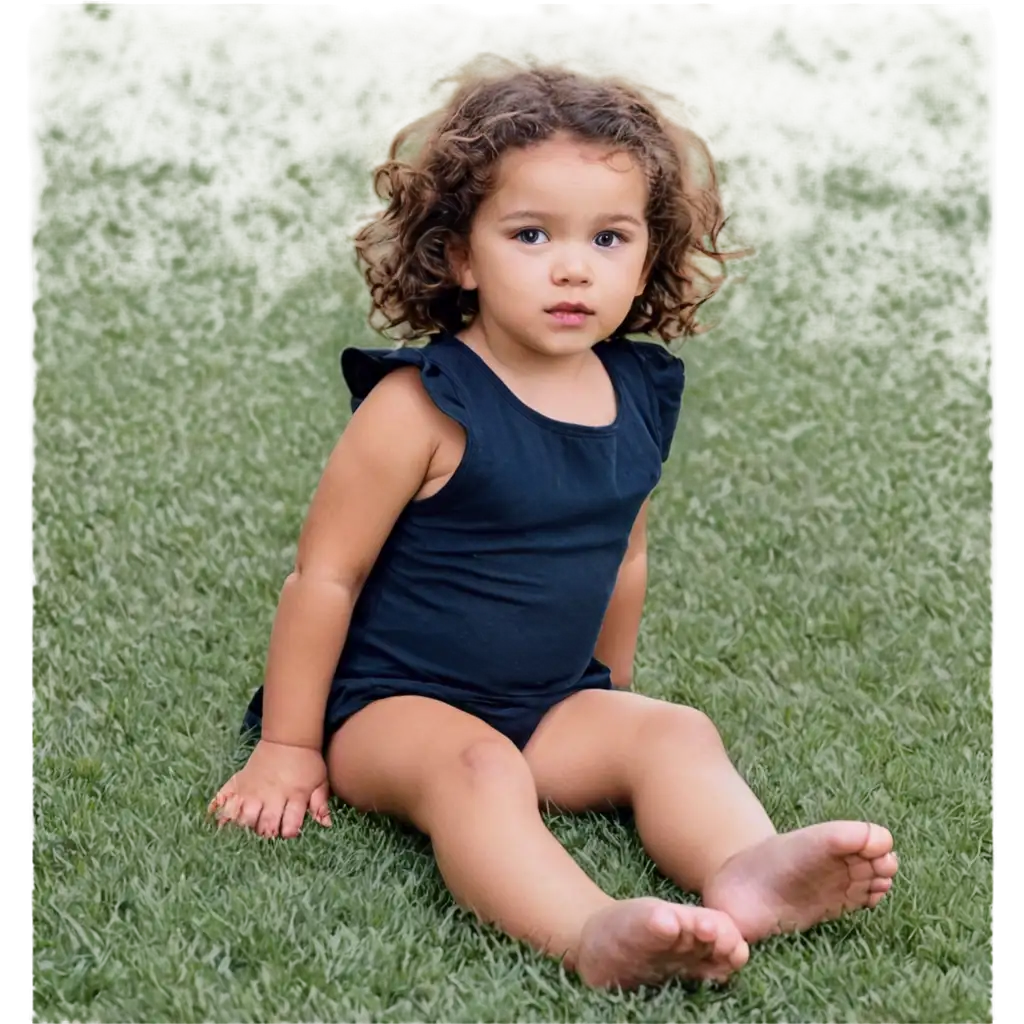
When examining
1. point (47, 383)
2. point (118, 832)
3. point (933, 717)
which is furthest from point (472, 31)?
point (118, 832)

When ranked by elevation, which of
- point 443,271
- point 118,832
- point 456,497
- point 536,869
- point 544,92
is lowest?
point 118,832

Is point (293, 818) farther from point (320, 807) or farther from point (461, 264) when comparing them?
point (461, 264)

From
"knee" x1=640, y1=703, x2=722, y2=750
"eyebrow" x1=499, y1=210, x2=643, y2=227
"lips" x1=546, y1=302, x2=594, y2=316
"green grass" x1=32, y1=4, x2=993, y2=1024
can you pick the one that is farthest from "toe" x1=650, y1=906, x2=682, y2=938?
"eyebrow" x1=499, y1=210, x2=643, y2=227

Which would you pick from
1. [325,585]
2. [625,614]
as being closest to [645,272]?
[625,614]

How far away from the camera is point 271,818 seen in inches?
105

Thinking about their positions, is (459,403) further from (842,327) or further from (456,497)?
(842,327)

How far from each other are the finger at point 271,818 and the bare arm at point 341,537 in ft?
0.32

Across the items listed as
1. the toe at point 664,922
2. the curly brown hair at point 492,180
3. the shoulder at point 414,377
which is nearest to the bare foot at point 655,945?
the toe at point 664,922

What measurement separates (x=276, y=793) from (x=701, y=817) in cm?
64

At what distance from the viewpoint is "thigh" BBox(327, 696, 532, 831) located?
2539 millimetres

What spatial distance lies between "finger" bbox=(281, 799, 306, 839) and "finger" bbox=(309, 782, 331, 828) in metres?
0.02

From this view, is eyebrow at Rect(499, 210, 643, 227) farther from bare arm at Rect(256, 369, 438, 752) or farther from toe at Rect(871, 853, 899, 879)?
toe at Rect(871, 853, 899, 879)

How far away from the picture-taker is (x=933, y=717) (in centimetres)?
325

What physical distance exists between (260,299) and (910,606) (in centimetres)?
257
